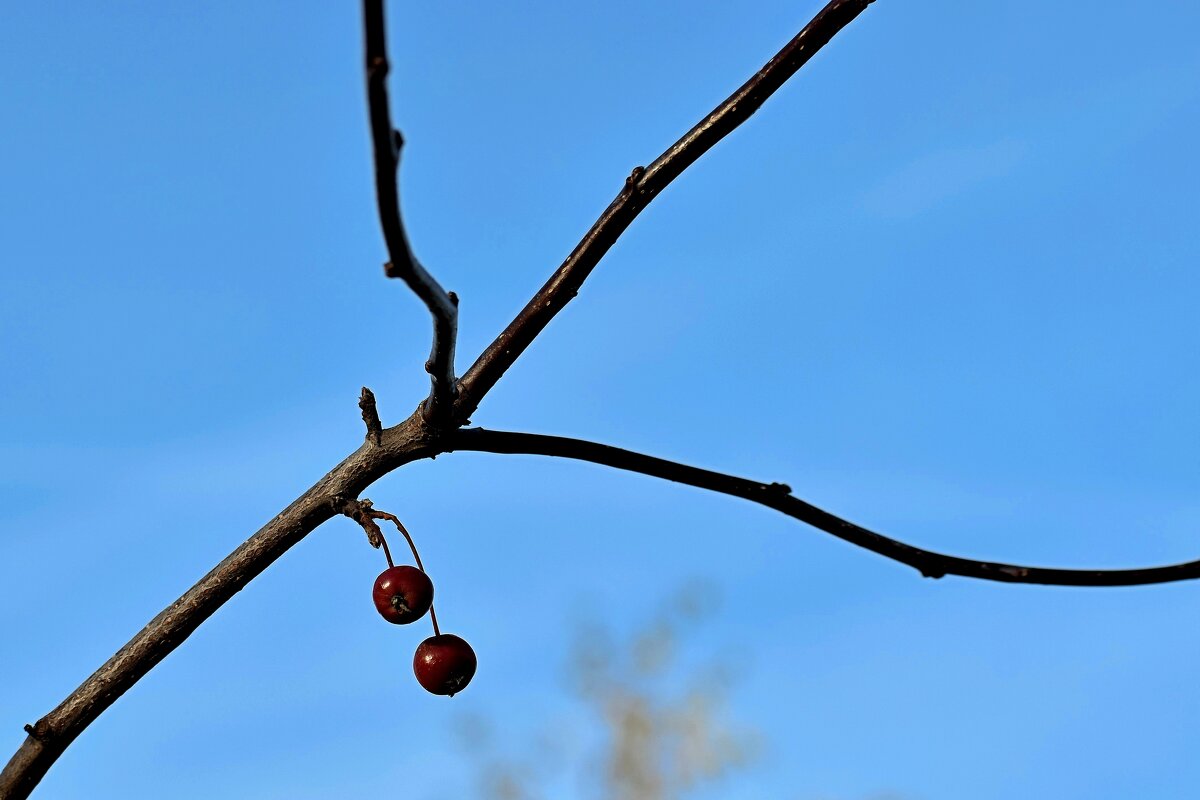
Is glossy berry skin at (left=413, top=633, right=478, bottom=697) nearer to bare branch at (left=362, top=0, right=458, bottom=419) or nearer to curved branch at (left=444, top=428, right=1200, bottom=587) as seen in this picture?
curved branch at (left=444, top=428, right=1200, bottom=587)

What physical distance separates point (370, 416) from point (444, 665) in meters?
0.26

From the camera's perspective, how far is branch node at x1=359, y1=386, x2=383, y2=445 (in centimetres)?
115

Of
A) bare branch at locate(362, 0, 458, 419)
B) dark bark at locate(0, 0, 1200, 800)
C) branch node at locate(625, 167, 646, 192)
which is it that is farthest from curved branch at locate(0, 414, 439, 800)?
branch node at locate(625, 167, 646, 192)

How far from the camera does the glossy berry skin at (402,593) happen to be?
1.18 m

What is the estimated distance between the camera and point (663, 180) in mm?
1125

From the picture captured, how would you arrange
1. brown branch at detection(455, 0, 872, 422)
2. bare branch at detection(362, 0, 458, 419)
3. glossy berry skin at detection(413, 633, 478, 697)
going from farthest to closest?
1. glossy berry skin at detection(413, 633, 478, 697)
2. brown branch at detection(455, 0, 872, 422)
3. bare branch at detection(362, 0, 458, 419)

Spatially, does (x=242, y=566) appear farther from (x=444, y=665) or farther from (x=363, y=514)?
(x=444, y=665)

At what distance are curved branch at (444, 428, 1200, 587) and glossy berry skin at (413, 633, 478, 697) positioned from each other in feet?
0.74

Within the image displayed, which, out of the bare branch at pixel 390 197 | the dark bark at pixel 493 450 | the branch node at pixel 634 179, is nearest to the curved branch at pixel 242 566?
the dark bark at pixel 493 450

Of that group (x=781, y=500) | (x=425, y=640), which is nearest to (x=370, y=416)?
(x=425, y=640)

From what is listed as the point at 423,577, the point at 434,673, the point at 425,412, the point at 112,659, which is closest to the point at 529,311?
the point at 425,412

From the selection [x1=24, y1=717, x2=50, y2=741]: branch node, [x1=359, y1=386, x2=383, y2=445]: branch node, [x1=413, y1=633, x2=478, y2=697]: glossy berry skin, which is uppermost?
[x1=359, y1=386, x2=383, y2=445]: branch node

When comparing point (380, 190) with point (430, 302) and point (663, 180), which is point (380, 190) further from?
point (663, 180)

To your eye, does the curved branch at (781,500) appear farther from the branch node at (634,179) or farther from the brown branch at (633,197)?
the branch node at (634,179)
